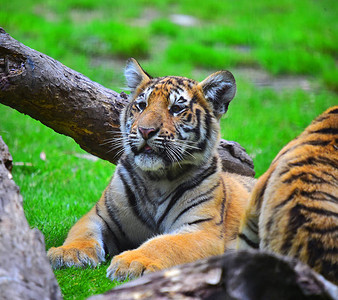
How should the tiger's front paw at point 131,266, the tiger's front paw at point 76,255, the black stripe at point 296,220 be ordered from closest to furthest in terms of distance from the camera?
the black stripe at point 296,220 < the tiger's front paw at point 131,266 < the tiger's front paw at point 76,255

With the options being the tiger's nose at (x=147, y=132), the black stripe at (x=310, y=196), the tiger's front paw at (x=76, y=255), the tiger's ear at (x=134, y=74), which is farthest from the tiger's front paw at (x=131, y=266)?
the tiger's ear at (x=134, y=74)

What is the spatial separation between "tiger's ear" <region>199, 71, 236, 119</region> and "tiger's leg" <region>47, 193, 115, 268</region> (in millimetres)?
1149

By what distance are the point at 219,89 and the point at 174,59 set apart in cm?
619

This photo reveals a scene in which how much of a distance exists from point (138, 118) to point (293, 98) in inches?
249

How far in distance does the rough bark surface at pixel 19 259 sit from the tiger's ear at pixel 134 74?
211cm

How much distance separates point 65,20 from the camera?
11.9 metres

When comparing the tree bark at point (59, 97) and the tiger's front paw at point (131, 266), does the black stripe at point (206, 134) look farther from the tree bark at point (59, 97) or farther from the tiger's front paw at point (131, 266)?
the tiger's front paw at point (131, 266)

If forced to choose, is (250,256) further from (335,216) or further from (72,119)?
(72,119)

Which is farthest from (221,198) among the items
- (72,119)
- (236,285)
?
(236,285)

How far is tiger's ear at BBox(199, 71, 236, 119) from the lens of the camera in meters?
4.40

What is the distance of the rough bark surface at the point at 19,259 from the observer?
7.41 ft

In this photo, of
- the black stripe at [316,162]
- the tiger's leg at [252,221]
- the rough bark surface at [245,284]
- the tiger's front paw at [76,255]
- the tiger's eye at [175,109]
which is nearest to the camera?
the rough bark surface at [245,284]

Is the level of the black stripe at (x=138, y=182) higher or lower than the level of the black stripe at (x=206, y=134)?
lower

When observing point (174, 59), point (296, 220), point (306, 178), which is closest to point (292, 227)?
point (296, 220)
